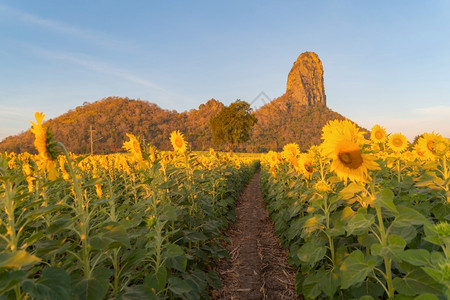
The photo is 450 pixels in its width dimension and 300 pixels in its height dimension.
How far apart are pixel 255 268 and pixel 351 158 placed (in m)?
3.56

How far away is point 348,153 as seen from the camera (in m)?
2.23

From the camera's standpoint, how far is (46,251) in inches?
63.7

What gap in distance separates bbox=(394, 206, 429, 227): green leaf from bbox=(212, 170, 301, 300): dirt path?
8.81ft

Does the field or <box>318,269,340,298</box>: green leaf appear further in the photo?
<box>318,269,340,298</box>: green leaf

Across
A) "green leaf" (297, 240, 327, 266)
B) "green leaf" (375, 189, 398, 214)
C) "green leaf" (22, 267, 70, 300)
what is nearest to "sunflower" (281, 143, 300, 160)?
"green leaf" (297, 240, 327, 266)

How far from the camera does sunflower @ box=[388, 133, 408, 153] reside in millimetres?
5613

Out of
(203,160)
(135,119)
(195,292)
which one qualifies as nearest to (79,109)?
(135,119)

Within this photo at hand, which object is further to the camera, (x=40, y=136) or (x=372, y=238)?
(x=372, y=238)

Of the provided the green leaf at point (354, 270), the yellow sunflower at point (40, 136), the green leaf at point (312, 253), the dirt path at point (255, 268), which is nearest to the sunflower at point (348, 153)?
the green leaf at point (354, 270)

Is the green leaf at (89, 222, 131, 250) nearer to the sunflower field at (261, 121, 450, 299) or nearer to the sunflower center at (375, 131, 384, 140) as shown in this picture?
the sunflower field at (261, 121, 450, 299)

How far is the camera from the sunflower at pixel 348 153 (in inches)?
85.0

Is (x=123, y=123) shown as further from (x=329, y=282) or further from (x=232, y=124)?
(x=329, y=282)

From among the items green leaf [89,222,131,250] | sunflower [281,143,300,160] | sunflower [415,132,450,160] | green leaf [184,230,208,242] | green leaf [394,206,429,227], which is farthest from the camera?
sunflower [281,143,300,160]

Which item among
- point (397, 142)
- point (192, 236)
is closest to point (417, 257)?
point (192, 236)
